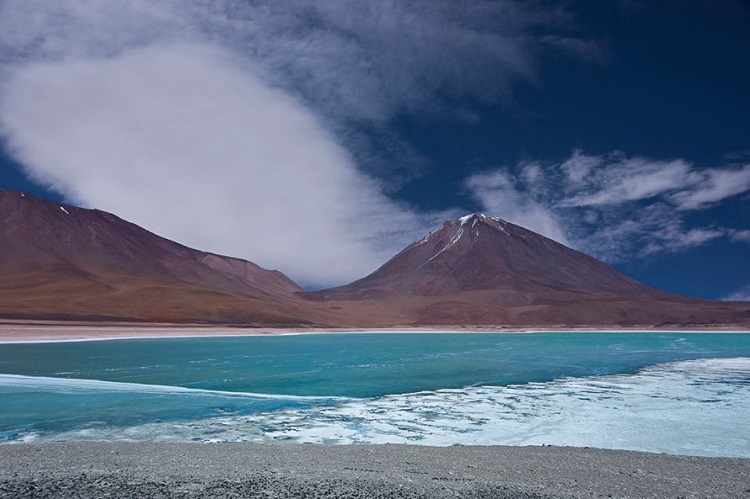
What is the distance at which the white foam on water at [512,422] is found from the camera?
10.3 meters

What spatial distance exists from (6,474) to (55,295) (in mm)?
103726

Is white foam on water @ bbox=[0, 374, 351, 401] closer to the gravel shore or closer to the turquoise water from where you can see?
the turquoise water

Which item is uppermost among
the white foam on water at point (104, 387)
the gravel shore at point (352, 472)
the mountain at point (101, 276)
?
the mountain at point (101, 276)

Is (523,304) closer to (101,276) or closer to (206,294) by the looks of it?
(206,294)

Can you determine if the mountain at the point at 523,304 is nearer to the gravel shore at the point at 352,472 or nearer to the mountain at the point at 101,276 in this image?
the mountain at the point at 101,276

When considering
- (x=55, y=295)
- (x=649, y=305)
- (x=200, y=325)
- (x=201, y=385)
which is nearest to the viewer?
(x=201, y=385)

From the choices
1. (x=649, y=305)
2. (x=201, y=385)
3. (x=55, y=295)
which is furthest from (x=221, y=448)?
(x=649, y=305)

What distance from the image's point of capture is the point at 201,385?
61.6 ft

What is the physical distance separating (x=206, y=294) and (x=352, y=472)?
118486 mm

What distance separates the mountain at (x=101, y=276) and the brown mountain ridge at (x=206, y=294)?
0.93 ft

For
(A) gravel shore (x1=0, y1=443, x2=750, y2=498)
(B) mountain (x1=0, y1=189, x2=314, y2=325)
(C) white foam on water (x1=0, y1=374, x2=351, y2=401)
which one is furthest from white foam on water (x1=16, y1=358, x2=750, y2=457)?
(B) mountain (x1=0, y1=189, x2=314, y2=325)

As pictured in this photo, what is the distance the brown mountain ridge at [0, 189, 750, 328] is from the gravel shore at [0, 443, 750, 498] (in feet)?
252

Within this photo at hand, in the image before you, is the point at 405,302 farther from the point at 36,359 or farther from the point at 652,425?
the point at 652,425

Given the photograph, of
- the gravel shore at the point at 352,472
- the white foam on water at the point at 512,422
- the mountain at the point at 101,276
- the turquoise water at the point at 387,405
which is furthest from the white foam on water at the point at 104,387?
the mountain at the point at 101,276
